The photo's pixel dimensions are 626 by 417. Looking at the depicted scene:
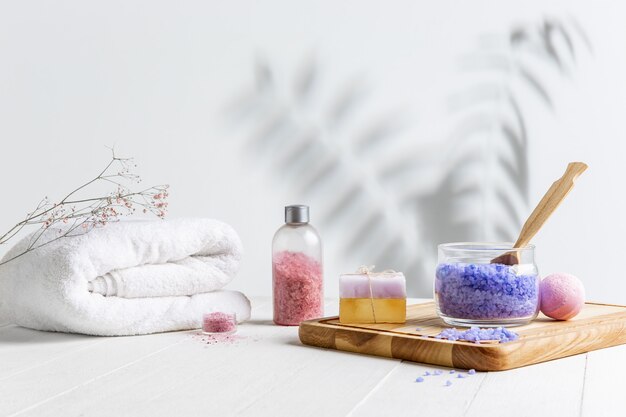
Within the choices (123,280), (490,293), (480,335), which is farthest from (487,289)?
(123,280)

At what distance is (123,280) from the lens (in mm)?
1260

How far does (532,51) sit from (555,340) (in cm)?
100

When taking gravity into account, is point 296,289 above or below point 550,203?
below

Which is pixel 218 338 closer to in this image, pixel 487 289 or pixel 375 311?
pixel 375 311

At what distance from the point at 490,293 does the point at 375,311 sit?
0.56 ft

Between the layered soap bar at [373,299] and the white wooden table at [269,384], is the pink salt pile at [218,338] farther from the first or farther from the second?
the layered soap bar at [373,299]

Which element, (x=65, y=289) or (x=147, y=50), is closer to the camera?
(x=65, y=289)

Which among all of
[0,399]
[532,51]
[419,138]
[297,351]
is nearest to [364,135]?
[419,138]

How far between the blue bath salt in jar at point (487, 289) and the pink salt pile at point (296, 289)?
0.26 m

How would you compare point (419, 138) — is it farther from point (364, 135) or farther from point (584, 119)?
point (584, 119)

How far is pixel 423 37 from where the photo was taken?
6.15 feet

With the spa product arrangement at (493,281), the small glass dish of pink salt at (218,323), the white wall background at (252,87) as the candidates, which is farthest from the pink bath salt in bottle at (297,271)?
the white wall background at (252,87)

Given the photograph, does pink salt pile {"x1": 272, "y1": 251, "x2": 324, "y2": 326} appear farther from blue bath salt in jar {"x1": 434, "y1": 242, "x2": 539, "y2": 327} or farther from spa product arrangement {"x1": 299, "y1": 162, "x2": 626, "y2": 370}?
blue bath salt in jar {"x1": 434, "y1": 242, "x2": 539, "y2": 327}

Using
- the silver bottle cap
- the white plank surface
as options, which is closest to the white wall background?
the silver bottle cap
